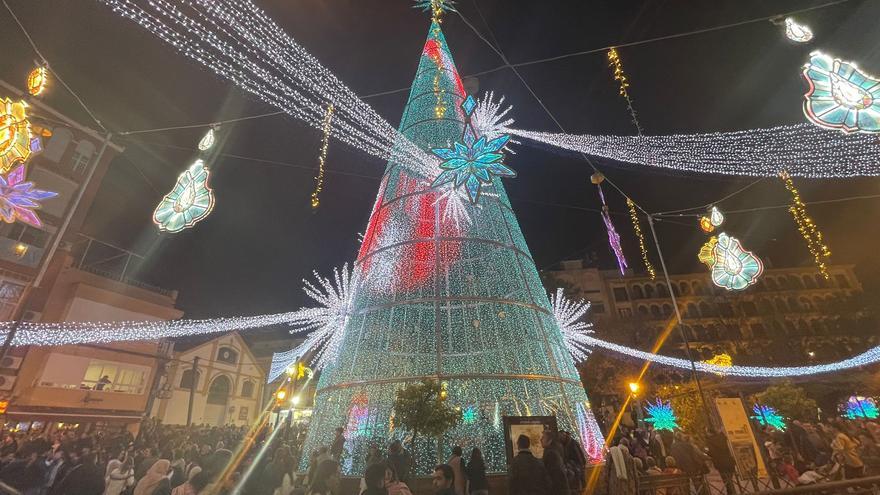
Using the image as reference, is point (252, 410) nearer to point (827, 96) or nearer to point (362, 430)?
point (362, 430)

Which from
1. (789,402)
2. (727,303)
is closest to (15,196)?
(789,402)

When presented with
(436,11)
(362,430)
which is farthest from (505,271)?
(436,11)

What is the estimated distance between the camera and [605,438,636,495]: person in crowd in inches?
270

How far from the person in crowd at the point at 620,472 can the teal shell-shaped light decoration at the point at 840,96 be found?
7920 mm

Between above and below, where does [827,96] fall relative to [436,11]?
below

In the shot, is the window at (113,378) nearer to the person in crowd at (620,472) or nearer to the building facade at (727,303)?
the person in crowd at (620,472)

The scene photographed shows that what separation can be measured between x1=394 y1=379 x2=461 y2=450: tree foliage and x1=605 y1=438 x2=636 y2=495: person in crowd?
9.52 feet

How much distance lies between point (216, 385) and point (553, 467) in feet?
119

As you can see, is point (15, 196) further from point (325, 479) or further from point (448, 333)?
point (448, 333)

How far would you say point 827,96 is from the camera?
816 centimetres

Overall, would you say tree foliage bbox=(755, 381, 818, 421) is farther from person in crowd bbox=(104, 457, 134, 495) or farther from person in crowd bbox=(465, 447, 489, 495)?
person in crowd bbox=(104, 457, 134, 495)

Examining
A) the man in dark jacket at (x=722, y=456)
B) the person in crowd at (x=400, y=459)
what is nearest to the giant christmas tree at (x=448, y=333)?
the person in crowd at (x=400, y=459)

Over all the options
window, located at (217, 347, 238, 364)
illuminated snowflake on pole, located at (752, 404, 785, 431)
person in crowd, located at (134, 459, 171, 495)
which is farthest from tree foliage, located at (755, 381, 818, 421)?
window, located at (217, 347, 238, 364)

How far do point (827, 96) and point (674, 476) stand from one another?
8.65m
